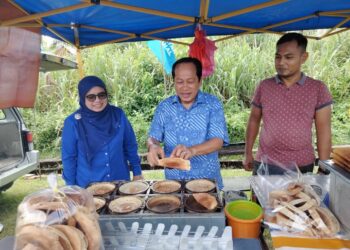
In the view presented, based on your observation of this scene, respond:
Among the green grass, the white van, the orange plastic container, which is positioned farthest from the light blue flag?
the orange plastic container

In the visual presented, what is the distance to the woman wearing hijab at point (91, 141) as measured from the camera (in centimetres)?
248

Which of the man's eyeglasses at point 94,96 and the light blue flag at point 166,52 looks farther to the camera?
the light blue flag at point 166,52

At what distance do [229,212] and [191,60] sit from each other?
4.19 feet

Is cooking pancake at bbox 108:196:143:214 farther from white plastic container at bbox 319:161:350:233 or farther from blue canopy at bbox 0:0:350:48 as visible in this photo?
blue canopy at bbox 0:0:350:48

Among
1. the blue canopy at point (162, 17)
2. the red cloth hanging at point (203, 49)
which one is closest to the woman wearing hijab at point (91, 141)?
the blue canopy at point (162, 17)

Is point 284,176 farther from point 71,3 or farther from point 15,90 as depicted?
point 15,90

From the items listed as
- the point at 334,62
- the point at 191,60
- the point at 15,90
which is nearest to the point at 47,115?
the point at 15,90

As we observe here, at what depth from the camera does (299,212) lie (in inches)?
51.8

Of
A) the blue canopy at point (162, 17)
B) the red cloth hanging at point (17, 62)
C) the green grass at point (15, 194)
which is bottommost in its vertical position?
the green grass at point (15, 194)

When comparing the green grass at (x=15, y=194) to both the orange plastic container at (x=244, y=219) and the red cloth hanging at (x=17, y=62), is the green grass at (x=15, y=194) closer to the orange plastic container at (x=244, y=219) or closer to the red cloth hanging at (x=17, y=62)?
the red cloth hanging at (x=17, y=62)

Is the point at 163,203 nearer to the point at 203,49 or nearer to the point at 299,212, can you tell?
the point at 299,212

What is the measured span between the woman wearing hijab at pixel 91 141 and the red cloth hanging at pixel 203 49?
1.29 metres

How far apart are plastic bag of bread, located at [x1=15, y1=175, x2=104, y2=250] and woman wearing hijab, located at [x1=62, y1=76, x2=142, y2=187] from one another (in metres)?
1.48

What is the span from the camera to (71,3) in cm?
249
